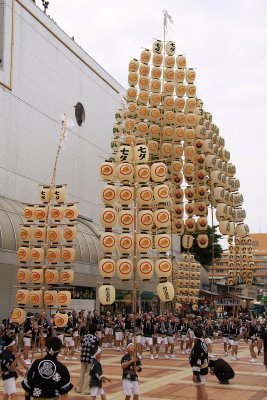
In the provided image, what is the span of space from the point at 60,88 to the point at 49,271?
1865 centimetres

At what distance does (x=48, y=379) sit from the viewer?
688 centimetres

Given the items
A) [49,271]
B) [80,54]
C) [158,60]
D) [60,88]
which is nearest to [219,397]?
[49,271]

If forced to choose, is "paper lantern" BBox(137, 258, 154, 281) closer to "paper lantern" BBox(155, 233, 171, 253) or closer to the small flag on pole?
"paper lantern" BBox(155, 233, 171, 253)

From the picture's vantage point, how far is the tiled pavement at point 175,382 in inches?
541

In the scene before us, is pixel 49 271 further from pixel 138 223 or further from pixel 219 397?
pixel 219 397

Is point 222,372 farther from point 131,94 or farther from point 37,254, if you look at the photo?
point 131,94

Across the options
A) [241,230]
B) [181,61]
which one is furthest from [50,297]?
[181,61]

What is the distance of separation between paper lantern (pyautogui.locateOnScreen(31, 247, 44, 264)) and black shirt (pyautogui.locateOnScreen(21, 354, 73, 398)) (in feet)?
47.9

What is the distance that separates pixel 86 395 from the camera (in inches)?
540

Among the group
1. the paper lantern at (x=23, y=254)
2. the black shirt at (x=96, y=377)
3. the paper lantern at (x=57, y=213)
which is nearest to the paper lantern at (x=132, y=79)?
the paper lantern at (x=57, y=213)

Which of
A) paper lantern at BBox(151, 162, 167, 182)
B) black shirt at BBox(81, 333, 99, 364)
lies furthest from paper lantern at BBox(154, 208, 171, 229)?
black shirt at BBox(81, 333, 99, 364)

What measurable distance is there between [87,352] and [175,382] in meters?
4.04

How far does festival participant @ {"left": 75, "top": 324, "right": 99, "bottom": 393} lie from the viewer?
1256cm

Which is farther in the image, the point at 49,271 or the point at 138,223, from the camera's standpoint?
the point at 49,271
